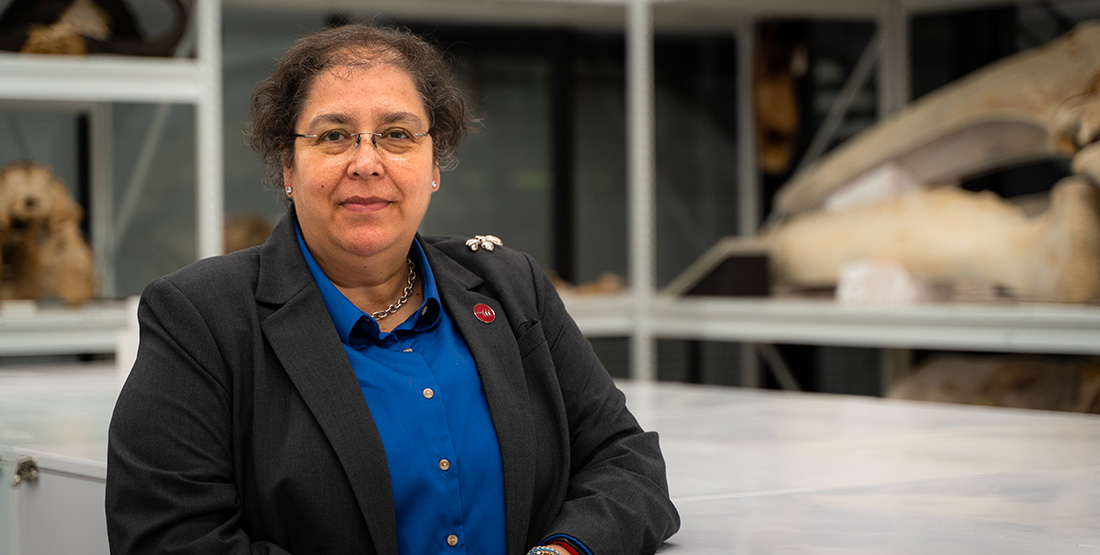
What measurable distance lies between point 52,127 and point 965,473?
3.28 metres

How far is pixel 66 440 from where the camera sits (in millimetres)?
1671

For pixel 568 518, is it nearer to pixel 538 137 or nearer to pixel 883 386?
pixel 883 386

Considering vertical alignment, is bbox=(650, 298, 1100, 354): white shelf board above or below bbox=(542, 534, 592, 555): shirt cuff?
above

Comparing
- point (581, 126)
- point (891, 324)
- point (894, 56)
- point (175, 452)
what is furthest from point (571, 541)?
point (581, 126)

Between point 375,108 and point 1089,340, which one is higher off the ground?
point 375,108

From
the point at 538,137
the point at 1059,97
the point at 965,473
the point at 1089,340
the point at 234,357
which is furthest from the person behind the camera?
the point at 538,137

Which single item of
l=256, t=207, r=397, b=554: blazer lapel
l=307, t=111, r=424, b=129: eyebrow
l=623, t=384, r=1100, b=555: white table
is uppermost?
l=307, t=111, r=424, b=129: eyebrow

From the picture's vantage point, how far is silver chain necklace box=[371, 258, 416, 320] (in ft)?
3.98

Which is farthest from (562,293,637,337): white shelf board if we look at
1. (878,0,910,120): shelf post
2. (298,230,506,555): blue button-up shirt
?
(298,230,506,555): blue button-up shirt

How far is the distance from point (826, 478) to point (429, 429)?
66 centimetres

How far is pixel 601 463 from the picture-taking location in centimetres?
123

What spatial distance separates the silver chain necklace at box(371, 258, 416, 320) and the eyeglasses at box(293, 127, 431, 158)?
0.15 meters

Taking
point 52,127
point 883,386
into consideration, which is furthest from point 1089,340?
point 52,127

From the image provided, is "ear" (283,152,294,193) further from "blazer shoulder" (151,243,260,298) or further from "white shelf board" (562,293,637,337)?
"white shelf board" (562,293,637,337)
